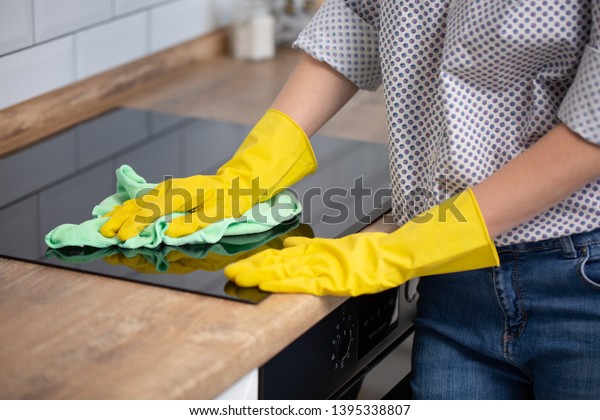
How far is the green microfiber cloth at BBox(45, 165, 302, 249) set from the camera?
122 cm

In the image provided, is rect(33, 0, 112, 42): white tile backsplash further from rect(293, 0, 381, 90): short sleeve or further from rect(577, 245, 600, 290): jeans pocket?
rect(577, 245, 600, 290): jeans pocket

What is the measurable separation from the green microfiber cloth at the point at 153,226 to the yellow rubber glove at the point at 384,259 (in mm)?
111

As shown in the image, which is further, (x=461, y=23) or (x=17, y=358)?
(x=461, y=23)

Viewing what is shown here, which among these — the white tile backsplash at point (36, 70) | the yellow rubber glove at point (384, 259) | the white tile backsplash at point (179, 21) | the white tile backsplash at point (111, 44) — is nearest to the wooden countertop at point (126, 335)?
the yellow rubber glove at point (384, 259)

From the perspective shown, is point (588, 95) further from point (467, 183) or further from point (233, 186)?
point (233, 186)

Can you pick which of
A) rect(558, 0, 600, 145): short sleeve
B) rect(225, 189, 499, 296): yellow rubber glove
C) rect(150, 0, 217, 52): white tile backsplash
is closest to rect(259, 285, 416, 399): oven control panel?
rect(225, 189, 499, 296): yellow rubber glove

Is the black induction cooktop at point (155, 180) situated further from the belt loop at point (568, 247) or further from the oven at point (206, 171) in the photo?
the belt loop at point (568, 247)

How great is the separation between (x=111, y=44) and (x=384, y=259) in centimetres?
96

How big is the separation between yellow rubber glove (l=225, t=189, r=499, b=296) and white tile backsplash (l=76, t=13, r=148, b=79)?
32.2 inches
